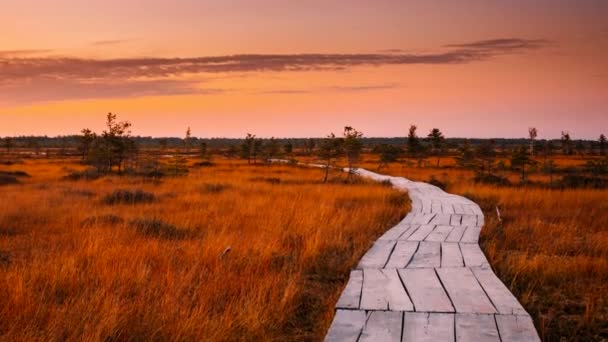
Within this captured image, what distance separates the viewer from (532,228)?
28.0 feet

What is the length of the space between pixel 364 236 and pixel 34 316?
4771mm

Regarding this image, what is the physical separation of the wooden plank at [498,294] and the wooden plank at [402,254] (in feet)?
2.58

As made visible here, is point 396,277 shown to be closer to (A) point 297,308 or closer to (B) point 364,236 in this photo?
(A) point 297,308

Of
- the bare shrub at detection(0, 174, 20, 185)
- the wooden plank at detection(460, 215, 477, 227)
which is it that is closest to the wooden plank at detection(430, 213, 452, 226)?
the wooden plank at detection(460, 215, 477, 227)

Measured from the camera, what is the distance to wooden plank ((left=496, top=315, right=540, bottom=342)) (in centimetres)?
317

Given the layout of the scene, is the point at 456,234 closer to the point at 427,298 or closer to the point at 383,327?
the point at 427,298

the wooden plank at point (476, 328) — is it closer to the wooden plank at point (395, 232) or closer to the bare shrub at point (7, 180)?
the wooden plank at point (395, 232)

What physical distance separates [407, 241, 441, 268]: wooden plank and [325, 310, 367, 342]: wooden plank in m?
1.75

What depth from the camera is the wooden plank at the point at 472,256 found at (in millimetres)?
5273

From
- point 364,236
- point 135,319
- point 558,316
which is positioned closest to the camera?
point 135,319

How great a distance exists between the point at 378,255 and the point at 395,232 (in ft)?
5.87

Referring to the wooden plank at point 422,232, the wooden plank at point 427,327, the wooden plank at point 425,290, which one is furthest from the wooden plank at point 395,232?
the wooden plank at point 427,327

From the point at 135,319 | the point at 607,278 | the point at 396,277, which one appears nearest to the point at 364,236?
the point at 396,277

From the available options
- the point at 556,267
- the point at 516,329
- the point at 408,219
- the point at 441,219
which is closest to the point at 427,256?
the point at 556,267
